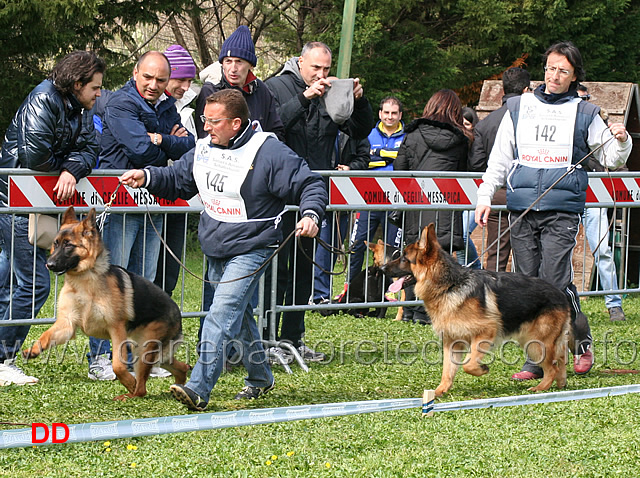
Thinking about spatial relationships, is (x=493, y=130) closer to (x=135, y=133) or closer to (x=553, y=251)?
(x=553, y=251)

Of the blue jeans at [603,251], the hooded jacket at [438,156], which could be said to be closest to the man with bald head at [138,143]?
the hooded jacket at [438,156]

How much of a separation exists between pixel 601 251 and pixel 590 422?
175 inches

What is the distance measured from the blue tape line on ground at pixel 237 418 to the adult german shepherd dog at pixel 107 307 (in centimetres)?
93

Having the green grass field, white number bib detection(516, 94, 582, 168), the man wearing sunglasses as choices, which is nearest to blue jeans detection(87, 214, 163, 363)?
the green grass field

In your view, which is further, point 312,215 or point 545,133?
point 545,133

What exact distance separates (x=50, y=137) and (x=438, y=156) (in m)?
4.08

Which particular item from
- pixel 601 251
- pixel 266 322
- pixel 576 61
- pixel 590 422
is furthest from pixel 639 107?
pixel 590 422

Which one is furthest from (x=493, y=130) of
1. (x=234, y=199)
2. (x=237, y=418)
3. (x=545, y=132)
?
(x=237, y=418)

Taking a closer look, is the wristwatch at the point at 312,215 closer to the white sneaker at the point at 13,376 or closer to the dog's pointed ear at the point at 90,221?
the dog's pointed ear at the point at 90,221

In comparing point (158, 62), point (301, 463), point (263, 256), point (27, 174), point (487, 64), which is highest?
point (487, 64)

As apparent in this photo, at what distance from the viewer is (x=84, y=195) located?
20.1ft

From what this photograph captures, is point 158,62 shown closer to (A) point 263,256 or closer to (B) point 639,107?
(A) point 263,256

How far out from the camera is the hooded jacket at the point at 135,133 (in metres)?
6.01

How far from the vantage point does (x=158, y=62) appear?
6.06m
